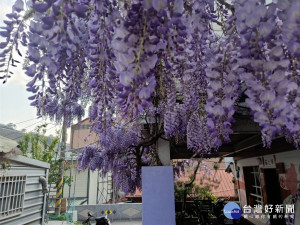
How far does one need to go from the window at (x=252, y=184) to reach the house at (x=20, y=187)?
746 cm

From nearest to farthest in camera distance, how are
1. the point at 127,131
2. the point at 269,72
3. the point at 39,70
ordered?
1. the point at 269,72
2. the point at 39,70
3. the point at 127,131

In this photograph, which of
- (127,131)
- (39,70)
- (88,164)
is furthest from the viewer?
(88,164)

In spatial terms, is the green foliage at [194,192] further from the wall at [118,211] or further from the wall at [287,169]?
the wall at [287,169]

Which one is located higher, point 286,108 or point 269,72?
point 269,72

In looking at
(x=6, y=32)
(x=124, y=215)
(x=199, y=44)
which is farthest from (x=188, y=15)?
(x=124, y=215)

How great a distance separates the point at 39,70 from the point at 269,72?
1162 mm

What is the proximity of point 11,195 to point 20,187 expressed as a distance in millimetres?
488

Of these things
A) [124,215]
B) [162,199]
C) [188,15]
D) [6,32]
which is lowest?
[124,215]

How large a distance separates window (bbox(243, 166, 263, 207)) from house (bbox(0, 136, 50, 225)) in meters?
7.46

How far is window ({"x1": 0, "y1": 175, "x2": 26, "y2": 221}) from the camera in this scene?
440cm

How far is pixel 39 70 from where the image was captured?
1.19 m

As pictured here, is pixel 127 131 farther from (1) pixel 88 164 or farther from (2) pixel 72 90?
(2) pixel 72 90

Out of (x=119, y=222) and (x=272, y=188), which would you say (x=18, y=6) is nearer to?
(x=272, y=188)

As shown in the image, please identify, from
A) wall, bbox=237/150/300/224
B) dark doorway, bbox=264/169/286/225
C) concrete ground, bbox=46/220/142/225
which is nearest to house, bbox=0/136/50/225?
concrete ground, bbox=46/220/142/225
